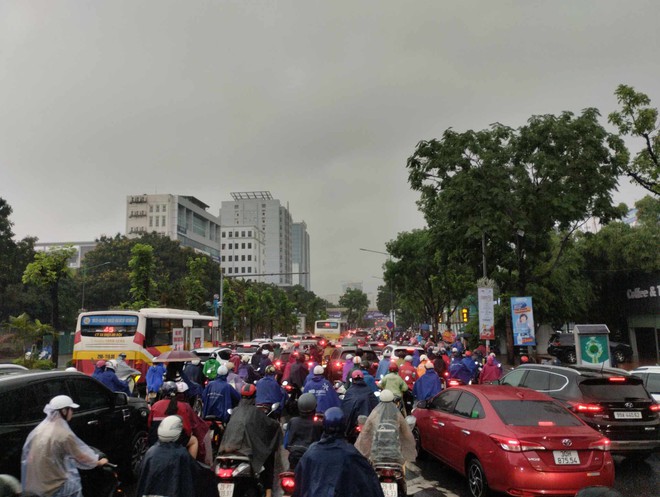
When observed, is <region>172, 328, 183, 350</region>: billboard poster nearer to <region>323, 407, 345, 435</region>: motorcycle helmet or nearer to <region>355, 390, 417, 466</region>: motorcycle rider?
<region>355, 390, 417, 466</region>: motorcycle rider

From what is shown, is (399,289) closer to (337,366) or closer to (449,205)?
(449,205)

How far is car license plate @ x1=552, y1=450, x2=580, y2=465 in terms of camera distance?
6191mm

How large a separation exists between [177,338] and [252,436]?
19588mm

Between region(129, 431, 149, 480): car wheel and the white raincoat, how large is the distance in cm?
352

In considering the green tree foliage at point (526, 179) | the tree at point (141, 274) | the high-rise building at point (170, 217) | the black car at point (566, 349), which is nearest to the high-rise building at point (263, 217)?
the high-rise building at point (170, 217)

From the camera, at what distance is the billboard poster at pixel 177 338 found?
23844 mm

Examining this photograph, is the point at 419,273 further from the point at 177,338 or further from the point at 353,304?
the point at 353,304

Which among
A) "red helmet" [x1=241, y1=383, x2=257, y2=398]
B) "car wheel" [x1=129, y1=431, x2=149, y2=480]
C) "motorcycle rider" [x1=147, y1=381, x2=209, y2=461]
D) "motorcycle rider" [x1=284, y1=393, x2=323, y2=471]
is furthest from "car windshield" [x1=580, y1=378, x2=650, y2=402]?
"car wheel" [x1=129, y1=431, x2=149, y2=480]

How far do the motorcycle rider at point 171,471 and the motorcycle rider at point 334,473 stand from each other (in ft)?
2.69

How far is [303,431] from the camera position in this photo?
574 centimetres

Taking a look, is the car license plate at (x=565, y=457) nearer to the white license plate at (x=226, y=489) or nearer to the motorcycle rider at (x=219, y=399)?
the white license plate at (x=226, y=489)

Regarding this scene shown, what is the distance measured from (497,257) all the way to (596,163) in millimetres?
6999

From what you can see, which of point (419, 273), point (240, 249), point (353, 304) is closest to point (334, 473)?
point (419, 273)

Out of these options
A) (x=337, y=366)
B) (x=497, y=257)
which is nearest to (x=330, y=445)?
(x=337, y=366)
